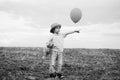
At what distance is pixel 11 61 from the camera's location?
1361cm

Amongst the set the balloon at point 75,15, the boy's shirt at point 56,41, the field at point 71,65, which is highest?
the balloon at point 75,15

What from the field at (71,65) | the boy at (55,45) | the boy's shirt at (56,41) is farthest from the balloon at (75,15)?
the field at (71,65)

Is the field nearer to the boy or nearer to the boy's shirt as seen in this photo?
the boy

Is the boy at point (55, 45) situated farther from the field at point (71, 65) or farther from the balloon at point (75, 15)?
the balloon at point (75, 15)

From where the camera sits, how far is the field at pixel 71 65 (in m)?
10.4

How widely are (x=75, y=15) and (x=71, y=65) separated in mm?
2790

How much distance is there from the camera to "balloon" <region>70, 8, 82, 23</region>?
36.9 feet

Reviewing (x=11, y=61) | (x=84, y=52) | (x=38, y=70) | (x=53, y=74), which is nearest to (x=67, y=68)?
(x=38, y=70)

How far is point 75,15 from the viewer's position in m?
11.3

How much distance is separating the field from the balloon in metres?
2.21

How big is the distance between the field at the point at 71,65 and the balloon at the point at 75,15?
87.0 inches

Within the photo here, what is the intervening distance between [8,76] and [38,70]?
2.08 m

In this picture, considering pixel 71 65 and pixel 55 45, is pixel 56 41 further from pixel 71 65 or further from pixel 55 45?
pixel 71 65

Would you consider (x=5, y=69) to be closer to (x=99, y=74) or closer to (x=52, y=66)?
(x=52, y=66)
